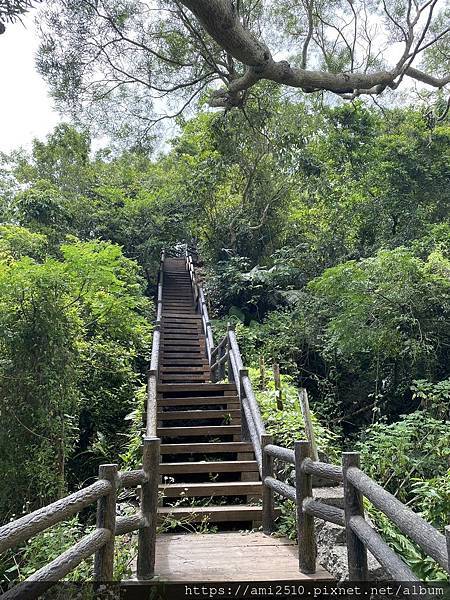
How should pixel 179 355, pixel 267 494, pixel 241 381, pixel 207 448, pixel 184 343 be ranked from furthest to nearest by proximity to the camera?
pixel 184 343
pixel 179 355
pixel 241 381
pixel 207 448
pixel 267 494

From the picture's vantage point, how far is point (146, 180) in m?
18.8

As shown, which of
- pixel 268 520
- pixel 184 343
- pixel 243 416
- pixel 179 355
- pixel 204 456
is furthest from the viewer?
pixel 184 343

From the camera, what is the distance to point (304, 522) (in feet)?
11.3

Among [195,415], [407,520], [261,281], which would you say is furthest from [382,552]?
[261,281]

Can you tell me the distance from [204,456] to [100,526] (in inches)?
116

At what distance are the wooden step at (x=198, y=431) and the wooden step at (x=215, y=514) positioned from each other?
1.30m

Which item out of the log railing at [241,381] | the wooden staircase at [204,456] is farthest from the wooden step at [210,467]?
the log railing at [241,381]

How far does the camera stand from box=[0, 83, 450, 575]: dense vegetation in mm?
5039

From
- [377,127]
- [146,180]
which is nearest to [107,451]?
[377,127]

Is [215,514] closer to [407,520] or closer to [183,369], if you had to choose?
[407,520]

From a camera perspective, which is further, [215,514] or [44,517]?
[215,514]

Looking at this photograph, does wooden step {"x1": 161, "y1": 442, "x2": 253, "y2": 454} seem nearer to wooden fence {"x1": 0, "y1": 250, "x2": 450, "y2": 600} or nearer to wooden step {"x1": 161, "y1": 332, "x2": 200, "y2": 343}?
wooden fence {"x1": 0, "y1": 250, "x2": 450, "y2": 600}

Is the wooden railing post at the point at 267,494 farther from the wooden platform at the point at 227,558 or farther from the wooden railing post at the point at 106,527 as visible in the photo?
the wooden railing post at the point at 106,527

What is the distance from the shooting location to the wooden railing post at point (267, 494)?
439 centimetres
